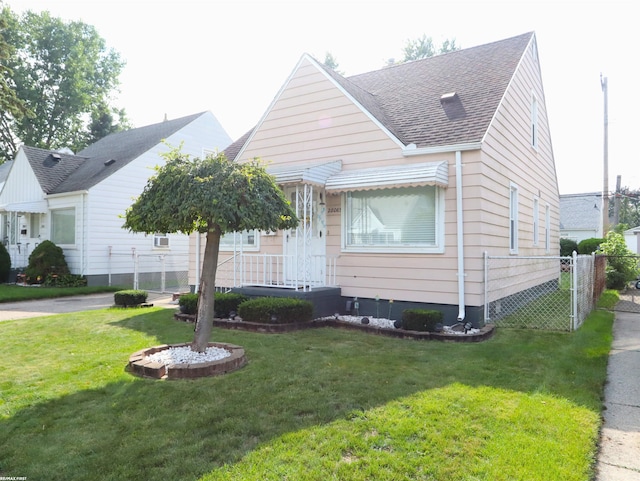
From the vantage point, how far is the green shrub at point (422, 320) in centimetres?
700

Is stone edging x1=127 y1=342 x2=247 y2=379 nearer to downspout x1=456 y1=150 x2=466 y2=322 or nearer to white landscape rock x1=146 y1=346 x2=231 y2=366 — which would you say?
white landscape rock x1=146 y1=346 x2=231 y2=366

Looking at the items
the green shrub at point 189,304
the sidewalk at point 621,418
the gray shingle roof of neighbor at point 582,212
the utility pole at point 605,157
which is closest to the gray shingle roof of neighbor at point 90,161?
the green shrub at point 189,304

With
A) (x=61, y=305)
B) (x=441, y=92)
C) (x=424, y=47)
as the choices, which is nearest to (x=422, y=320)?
(x=441, y=92)

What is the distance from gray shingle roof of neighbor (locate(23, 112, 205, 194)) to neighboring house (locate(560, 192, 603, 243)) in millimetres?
32798

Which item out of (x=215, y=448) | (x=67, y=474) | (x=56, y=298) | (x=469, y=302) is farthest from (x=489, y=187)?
(x=56, y=298)

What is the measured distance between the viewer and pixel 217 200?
4867 millimetres

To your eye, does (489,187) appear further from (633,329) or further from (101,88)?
(101,88)

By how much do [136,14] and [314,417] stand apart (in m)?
6.91

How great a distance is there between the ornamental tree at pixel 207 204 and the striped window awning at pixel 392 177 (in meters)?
2.81

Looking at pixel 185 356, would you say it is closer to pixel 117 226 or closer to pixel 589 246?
pixel 117 226

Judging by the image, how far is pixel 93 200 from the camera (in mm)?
15672

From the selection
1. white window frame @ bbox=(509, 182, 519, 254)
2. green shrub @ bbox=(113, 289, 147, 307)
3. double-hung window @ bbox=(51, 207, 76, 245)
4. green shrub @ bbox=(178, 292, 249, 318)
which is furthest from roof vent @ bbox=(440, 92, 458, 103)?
double-hung window @ bbox=(51, 207, 76, 245)

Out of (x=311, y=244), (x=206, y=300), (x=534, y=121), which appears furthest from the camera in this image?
(x=534, y=121)

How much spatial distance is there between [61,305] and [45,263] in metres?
4.75
